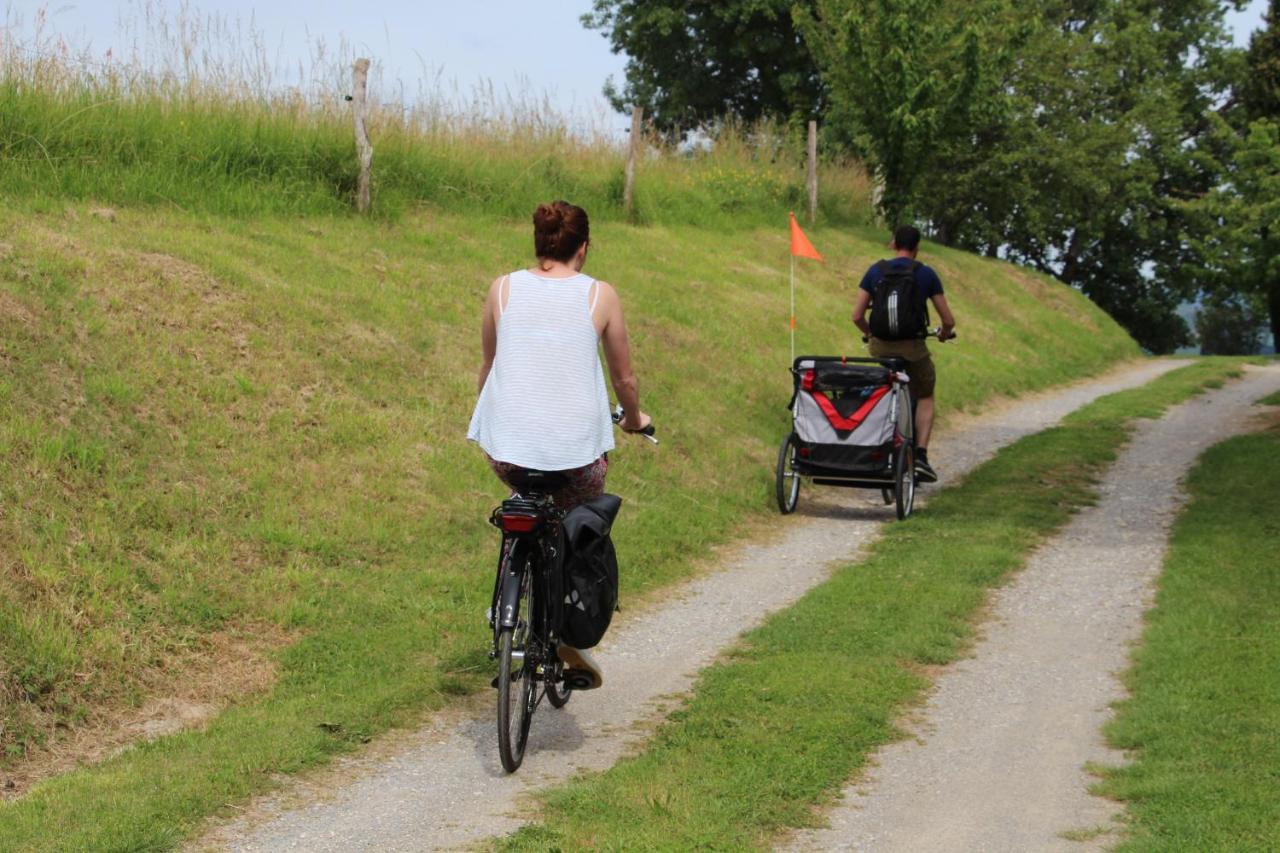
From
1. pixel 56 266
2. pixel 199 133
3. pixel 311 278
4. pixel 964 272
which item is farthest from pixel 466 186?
pixel 964 272

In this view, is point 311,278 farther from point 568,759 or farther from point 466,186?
point 568,759

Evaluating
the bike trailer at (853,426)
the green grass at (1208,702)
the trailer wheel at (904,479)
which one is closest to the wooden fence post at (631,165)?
the bike trailer at (853,426)

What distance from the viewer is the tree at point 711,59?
41.2 metres

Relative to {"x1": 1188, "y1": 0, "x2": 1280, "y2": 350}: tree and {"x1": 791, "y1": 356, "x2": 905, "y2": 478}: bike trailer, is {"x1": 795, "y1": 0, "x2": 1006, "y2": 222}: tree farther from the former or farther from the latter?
{"x1": 791, "y1": 356, "x2": 905, "y2": 478}: bike trailer

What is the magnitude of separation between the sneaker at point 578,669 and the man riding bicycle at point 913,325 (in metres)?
6.64

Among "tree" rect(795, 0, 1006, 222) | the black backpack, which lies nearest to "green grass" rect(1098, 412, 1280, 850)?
the black backpack

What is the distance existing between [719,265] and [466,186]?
14.3 feet

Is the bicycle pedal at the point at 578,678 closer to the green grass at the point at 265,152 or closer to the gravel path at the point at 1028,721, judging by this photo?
the gravel path at the point at 1028,721

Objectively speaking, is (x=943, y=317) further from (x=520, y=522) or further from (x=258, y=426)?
(x=520, y=522)

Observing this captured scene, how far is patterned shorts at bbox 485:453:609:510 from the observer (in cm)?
592

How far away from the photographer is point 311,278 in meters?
13.2

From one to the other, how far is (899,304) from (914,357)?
21.3 inches

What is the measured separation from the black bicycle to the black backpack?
7.09 m

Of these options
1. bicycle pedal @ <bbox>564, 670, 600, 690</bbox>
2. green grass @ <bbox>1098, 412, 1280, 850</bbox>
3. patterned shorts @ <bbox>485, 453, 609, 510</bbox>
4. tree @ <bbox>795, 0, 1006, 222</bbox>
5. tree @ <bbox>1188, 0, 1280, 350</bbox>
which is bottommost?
green grass @ <bbox>1098, 412, 1280, 850</bbox>
